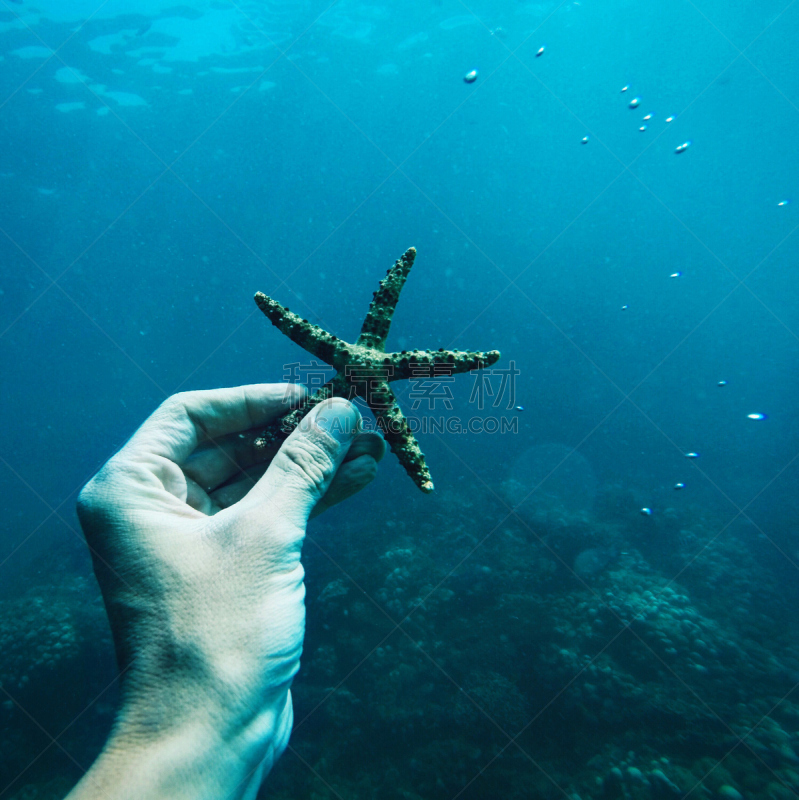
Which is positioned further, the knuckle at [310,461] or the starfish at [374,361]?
the starfish at [374,361]

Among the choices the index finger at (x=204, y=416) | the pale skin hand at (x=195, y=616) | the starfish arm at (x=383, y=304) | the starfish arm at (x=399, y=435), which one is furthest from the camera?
the starfish arm at (x=383, y=304)

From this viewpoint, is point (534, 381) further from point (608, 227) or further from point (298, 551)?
point (608, 227)

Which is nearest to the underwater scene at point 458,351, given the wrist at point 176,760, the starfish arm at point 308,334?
the starfish arm at point 308,334

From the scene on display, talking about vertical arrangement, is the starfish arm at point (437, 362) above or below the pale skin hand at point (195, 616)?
above

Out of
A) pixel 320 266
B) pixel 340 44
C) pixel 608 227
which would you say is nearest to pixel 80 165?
pixel 340 44

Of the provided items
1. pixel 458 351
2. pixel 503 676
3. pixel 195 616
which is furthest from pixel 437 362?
pixel 503 676

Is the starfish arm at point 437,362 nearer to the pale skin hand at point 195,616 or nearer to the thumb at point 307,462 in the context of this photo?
the thumb at point 307,462

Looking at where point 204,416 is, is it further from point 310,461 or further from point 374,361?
point 374,361

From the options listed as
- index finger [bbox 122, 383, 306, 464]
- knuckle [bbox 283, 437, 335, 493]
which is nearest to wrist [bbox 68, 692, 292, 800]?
knuckle [bbox 283, 437, 335, 493]
